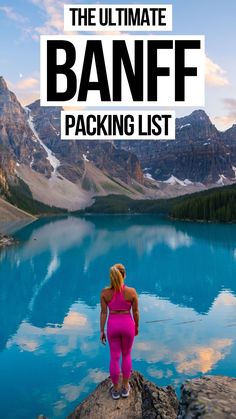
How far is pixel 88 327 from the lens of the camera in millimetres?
29328

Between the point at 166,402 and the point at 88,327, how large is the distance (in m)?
18.7

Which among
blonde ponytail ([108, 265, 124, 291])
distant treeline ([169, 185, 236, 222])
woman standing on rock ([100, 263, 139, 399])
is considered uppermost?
blonde ponytail ([108, 265, 124, 291])

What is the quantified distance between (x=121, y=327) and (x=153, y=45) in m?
27.0

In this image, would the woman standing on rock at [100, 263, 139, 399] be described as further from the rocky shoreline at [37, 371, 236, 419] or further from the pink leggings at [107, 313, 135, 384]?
the rocky shoreline at [37, 371, 236, 419]

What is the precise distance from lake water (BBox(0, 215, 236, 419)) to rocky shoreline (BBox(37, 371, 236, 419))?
494cm

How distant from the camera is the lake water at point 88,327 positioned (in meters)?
19.2

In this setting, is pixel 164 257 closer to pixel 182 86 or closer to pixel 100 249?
pixel 100 249

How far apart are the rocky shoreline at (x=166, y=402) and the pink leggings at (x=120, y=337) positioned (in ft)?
2.43

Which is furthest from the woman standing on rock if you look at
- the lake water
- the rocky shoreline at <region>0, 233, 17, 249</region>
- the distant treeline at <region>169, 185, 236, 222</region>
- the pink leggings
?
the distant treeline at <region>169, 185, 236, 222</region>

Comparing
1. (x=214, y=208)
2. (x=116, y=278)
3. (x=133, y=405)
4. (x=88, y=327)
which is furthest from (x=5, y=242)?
(x=214, y=208)

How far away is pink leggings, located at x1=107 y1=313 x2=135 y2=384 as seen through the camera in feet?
35.7

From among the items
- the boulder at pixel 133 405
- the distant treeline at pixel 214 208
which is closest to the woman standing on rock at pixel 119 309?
the boulder at pixel 133 405

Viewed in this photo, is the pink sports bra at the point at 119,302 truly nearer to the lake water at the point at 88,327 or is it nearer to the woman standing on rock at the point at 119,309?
the woman standing on rock at the point at 119,309

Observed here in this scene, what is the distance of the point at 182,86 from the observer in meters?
34.0
